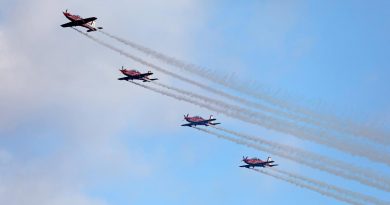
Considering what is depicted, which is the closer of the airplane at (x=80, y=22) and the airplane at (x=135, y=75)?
the airplane at (x=80, y=22)

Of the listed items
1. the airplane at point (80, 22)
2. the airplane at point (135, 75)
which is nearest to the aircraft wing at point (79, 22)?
the airplane at point (80, 22)

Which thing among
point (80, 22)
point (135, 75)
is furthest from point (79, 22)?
point (135, 75)

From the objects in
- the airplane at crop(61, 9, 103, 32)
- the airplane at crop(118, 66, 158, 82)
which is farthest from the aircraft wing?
the airplane at crop(118, 66, 158, 82)

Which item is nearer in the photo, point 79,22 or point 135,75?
point 79,22

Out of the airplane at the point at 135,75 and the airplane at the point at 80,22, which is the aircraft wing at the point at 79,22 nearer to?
the airplane at the point at 80,22

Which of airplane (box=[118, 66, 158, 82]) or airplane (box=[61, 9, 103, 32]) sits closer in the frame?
airplane (box=[61, 9, 103, 32])

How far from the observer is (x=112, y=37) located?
156 meters

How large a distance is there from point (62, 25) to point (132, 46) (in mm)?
16381

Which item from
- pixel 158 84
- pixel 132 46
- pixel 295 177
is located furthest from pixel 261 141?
pixel 132 46

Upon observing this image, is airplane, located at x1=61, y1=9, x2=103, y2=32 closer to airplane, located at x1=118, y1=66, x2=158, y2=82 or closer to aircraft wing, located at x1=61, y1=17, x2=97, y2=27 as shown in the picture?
aircraft wing, located at x1=61, y1=17, x2=97, y2=27

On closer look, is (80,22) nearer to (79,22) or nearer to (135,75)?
(79,22)

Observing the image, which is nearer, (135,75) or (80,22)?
(80,22)

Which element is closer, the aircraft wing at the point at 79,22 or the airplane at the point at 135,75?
the aircraft wing at the point at 79,22

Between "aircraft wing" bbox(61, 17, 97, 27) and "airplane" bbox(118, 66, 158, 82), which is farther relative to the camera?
"airplane" bbox(118, 66, 158, 82)
